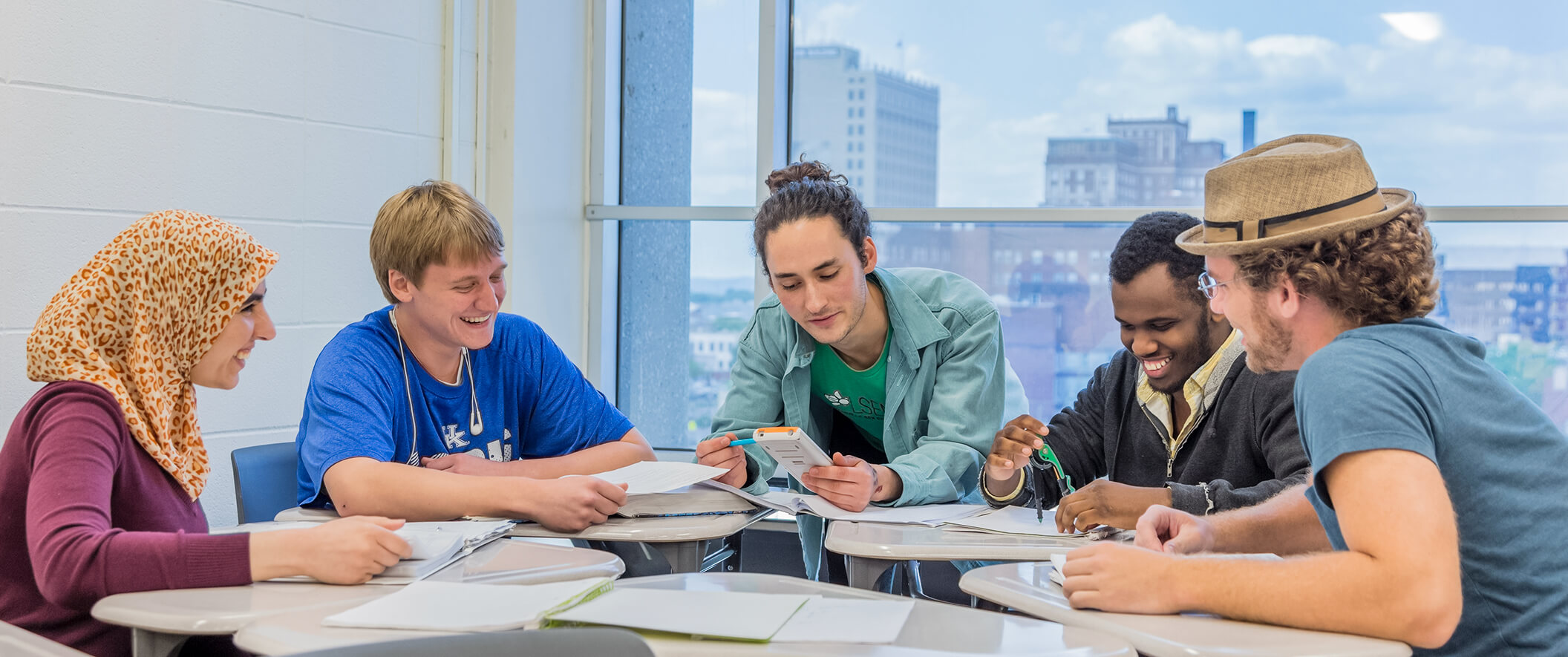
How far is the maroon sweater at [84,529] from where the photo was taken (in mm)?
1280

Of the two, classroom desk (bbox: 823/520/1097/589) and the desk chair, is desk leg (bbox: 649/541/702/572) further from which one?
the desk chair

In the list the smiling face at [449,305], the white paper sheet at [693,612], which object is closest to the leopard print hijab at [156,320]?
the smiling face at [449,305]

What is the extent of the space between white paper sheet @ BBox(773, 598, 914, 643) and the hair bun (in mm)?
1250

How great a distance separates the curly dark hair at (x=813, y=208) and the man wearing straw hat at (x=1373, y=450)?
977mm

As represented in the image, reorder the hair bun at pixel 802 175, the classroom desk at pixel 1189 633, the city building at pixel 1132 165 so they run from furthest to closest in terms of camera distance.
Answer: the city building at pixel 1132 165 < the hair bun at pixel 802 175 < the classroom desk at pixel 1189 633

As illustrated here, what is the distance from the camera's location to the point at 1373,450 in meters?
1.08

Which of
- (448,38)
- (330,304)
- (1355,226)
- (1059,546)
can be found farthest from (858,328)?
(448,38)

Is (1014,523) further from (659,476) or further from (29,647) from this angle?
(29,647)

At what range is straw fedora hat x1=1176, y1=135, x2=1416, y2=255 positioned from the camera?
1227 mm

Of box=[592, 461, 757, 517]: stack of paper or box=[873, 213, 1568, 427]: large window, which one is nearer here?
box=[592, 461, 757, 517]: stack of paper

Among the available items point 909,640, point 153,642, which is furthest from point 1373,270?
point 153,642

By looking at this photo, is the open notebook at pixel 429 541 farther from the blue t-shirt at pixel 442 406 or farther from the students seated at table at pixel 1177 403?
the students seated at table at pixel 1177 403

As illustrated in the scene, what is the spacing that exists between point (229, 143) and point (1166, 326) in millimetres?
2376

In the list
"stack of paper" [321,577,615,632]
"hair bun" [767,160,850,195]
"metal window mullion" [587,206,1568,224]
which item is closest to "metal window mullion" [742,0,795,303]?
"metal window mullion" [587,206,1568,224]
